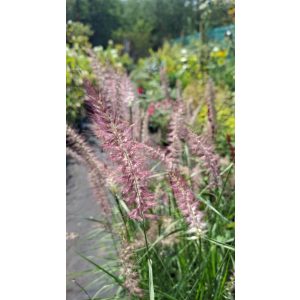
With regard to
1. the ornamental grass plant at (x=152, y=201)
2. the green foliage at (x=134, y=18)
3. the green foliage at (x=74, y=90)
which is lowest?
the ornamental grass plant at (x=152, y=201)

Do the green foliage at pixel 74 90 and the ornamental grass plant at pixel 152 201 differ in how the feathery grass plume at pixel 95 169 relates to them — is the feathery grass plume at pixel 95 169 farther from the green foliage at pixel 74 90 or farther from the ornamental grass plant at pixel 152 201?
the green foliage at pixel 74 90

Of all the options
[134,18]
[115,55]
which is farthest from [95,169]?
[115,55]

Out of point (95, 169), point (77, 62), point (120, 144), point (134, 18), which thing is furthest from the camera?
point (77, 62)

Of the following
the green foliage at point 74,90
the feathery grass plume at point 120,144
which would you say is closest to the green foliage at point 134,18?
the green foliage at point 74,90

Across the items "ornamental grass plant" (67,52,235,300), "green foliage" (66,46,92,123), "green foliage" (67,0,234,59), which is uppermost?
"green foliage" (67,0,234,59)

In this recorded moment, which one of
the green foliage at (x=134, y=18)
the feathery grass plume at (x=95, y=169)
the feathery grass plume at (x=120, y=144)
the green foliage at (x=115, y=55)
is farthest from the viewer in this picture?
the green foliage at (x=115, y=55)

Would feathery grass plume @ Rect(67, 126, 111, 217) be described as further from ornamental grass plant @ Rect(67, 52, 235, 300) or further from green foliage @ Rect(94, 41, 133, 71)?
green foliage @ Rect(94, 41, 133, 71)

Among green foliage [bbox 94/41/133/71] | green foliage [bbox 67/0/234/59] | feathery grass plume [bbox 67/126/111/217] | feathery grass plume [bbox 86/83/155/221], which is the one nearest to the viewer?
feathery grass plume [bbox 86/83/155/221]

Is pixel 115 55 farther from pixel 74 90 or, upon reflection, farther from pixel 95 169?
pixel 95 169

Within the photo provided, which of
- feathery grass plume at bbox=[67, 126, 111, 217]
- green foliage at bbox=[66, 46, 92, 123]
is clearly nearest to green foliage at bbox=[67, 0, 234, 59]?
green foliage at bbox=[66, 46, 92, 123]
